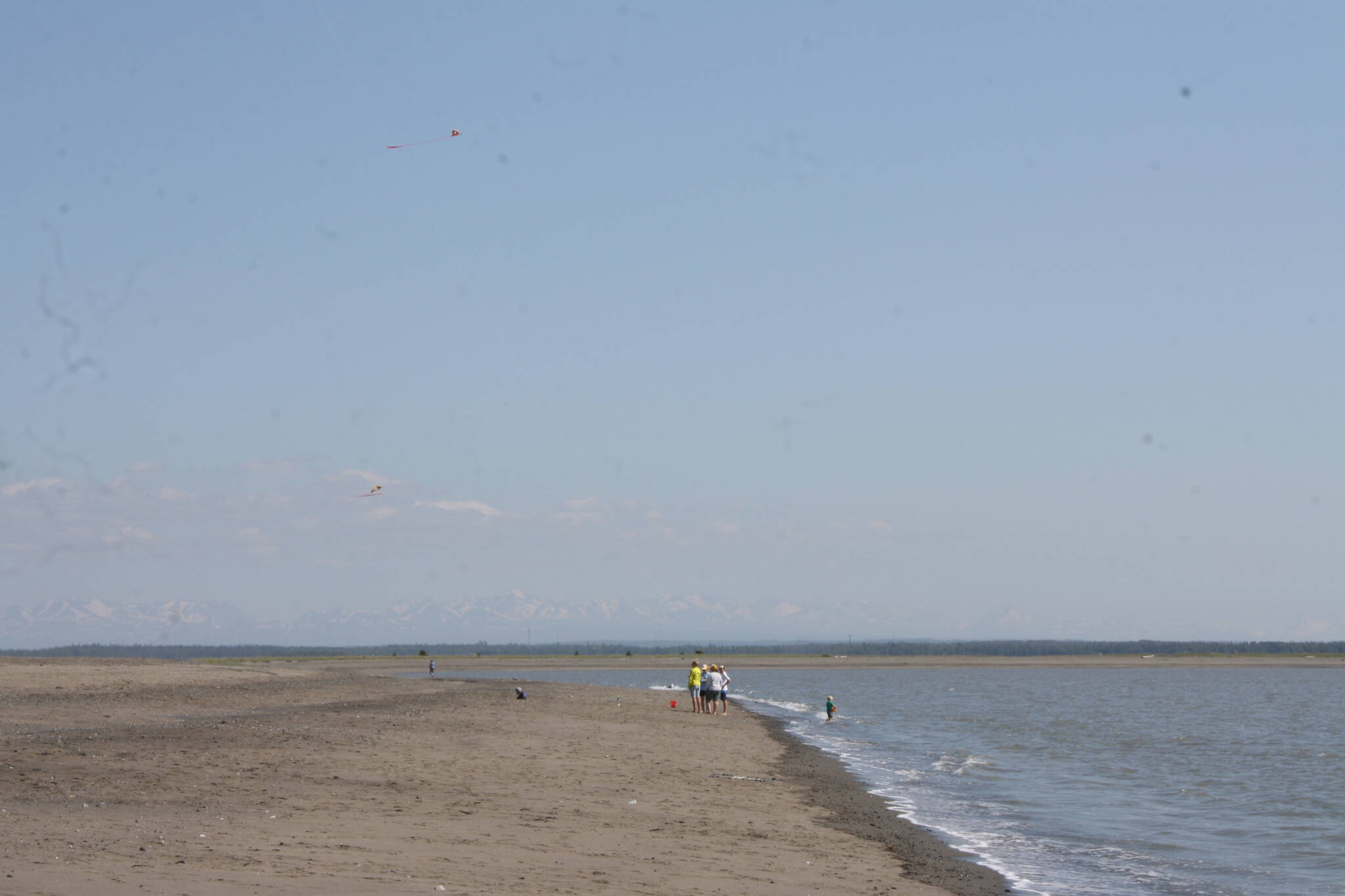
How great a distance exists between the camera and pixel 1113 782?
87.2 ft

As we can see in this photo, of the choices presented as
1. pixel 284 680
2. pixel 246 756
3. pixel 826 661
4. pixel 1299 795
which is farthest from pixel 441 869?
pixel 826 661

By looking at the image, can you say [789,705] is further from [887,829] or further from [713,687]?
[887,829]

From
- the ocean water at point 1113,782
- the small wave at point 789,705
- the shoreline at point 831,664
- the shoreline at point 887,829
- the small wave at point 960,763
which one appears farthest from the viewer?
the shoreline at point 831,664

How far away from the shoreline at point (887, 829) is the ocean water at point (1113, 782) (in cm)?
43

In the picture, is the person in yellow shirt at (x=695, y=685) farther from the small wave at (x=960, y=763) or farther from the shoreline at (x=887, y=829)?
the shoreline at (x=887, y=829)

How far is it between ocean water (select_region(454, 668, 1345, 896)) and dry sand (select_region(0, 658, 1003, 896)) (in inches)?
74.7

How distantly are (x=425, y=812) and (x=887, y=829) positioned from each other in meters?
7.17

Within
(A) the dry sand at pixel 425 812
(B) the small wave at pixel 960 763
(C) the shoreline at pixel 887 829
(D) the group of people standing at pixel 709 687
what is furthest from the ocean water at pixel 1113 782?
(D) the group of people standing at pixel 709 687

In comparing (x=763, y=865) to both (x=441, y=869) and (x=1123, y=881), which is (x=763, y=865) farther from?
(x=1123, y=881)

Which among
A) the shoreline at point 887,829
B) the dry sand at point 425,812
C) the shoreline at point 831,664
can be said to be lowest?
the shoreline at point 831,664

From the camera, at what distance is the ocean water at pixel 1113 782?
16.3m

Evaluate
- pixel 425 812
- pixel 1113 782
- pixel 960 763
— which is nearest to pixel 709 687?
pixel 960 763

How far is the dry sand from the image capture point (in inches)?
408

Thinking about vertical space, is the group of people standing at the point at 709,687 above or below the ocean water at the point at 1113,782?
above
